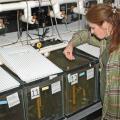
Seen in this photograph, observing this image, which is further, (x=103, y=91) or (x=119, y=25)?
(x=103, y=91)

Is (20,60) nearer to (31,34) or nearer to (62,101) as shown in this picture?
(62,101)

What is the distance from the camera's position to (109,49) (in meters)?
1.38

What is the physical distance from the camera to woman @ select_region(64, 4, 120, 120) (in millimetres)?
1338

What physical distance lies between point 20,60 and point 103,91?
595 millimetres

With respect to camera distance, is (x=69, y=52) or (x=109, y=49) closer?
(x=109, y=49)

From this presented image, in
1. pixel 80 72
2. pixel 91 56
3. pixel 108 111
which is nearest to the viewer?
pixel 108 111

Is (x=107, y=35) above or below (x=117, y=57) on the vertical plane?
above

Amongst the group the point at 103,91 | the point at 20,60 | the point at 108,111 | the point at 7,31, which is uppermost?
the point at 7,31

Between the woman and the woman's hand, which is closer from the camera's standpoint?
the woman

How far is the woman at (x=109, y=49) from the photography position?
4.39 ft

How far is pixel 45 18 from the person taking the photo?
2.09m

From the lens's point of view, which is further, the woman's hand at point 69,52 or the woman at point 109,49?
the woman's hand at point 69,52

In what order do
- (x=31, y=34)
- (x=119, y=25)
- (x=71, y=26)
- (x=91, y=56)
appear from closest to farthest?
(x=119, y=25)
(x=91, y=56)
(x=31, y=34)
(x=71, y=26)

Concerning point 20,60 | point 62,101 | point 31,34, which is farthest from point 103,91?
point 31,34
